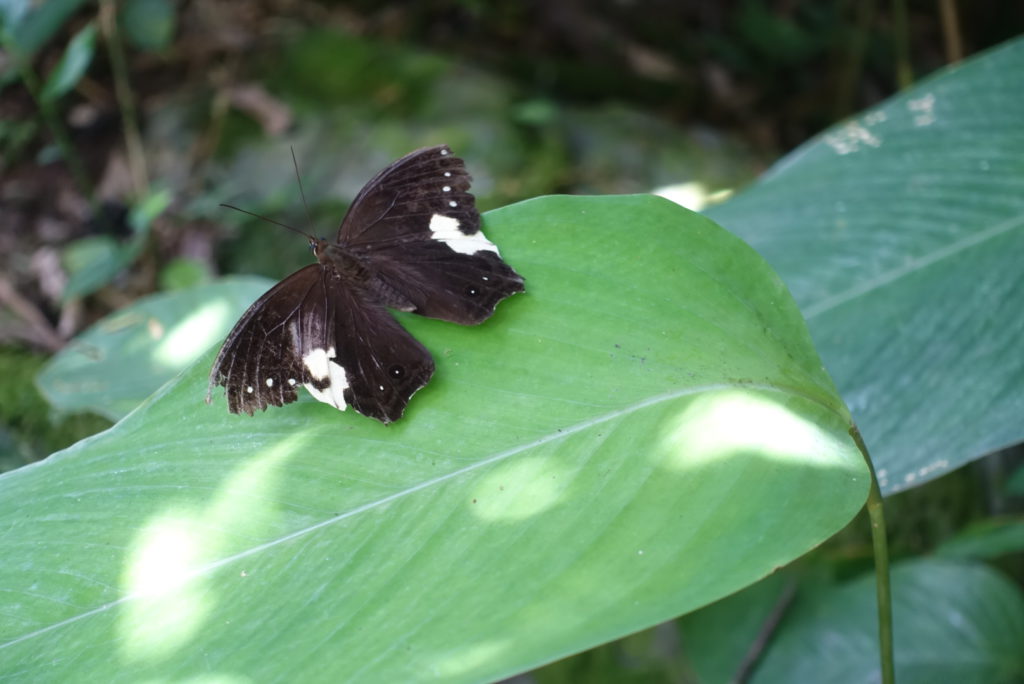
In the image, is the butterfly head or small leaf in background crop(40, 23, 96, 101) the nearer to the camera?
the butterfly head

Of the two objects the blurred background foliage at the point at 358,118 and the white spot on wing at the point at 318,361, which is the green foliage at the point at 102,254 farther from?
the white spot on wing at the point at 318,361

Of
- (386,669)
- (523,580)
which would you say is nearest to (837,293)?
(523,580)

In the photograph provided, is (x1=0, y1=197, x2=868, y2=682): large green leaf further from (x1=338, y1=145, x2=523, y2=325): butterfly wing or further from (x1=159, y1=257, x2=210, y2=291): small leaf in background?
(x1=159, y1=257, x2=210, y2=291): small leaf in background

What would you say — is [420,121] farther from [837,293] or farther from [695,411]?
[695,411]

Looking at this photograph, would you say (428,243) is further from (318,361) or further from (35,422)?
(35,422)

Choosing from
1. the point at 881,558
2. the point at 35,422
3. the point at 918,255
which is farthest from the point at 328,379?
the point at 35,422

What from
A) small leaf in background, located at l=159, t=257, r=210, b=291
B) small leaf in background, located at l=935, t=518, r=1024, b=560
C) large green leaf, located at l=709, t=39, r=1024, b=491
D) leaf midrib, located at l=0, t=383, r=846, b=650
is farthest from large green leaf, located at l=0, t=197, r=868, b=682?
small leaf in background, located at l=159, t=257, r=210, b=291
